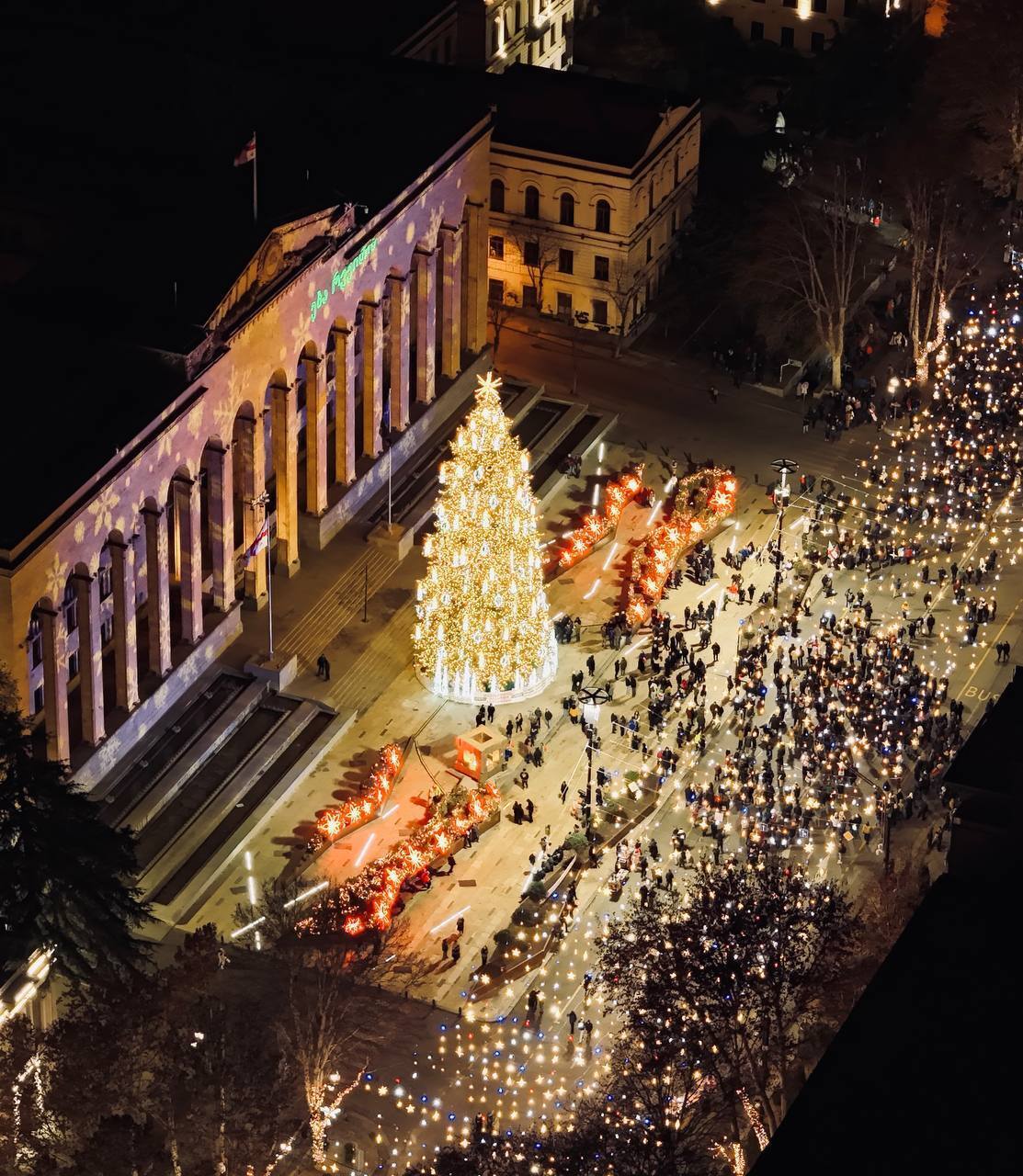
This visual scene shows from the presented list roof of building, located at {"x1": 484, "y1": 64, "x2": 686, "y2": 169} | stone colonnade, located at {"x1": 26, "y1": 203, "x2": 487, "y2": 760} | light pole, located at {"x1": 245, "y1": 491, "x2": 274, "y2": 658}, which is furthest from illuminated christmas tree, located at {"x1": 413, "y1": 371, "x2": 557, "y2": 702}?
roof of building, located at {"x1": 484, "y1": 64, "x2": 686, "y2": 169}

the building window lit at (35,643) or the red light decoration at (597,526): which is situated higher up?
the red light decoration at (597,526)

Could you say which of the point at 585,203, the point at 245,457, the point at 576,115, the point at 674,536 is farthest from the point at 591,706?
the point at 576,115

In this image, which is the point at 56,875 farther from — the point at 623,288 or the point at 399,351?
the point at 623,288

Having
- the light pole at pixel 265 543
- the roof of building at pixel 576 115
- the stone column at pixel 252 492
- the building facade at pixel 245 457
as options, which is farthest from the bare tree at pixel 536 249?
the stone column at pixel 252 492

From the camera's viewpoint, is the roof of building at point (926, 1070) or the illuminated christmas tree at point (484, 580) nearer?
the roof of building at point (926, 1070)

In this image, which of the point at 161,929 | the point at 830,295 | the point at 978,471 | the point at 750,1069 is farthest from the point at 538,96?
the point at 750,1069

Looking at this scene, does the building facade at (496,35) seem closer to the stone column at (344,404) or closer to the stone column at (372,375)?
the stone column at (372,375)

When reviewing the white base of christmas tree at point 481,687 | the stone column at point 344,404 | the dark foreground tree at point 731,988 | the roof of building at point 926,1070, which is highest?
the stone column at point 344,404
